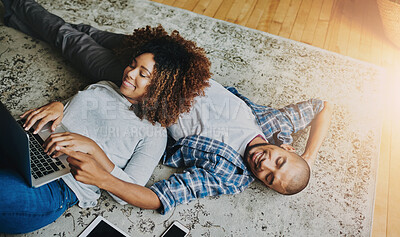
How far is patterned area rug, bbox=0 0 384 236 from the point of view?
1440 millimetres

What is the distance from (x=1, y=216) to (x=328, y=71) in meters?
1.86

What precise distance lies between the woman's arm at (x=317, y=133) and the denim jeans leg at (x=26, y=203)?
3.61 feet

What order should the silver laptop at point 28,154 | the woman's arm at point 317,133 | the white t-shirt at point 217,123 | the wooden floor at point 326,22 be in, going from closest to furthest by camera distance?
the silver laptop at point 28,154 < the white t-shirt at point 217,123 < the woman's arm at point 317,133 < the wooden floor at point 326,22

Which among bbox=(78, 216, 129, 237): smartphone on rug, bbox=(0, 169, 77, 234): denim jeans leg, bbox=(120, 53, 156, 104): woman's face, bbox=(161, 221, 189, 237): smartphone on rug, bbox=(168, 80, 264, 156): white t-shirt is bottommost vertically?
bbox=(161, 221, 189, 237): smartphone on rug

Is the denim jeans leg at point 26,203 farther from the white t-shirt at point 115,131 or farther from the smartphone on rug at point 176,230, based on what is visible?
the smartphone on rug at point 176,230

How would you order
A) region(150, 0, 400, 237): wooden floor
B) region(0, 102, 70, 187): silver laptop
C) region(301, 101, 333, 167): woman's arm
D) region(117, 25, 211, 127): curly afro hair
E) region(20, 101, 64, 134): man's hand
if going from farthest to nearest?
region(150, 0, 400, 237): wooden floor
region(301, 101, 333, 167): woman's arm
region(117, 25, 211, 127): curly afro hair
region(20, 101, 64, 134): man's hand
region(0, 102, 70, 187): silver laptop

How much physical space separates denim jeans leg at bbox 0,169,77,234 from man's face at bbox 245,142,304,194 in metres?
0.76

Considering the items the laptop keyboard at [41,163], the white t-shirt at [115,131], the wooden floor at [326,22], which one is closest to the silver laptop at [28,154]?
the laptop keyboard at [41,163]

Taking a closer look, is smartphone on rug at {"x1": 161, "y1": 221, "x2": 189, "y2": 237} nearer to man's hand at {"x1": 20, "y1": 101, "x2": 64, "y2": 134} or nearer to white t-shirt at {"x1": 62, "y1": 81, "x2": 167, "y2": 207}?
white t-shirt at {"x1": 62, "y1": 81, "x2": 167, "y2": 207}

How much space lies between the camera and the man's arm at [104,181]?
113cm

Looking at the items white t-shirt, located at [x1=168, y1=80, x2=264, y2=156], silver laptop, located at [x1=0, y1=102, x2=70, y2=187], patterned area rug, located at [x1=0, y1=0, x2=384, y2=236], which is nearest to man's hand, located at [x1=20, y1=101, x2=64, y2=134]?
silver laptop, located at [x1=0, y1=102, x2=70, y2=187]

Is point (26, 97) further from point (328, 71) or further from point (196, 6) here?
point (328, 71)

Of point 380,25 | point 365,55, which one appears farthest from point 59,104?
point 380,25

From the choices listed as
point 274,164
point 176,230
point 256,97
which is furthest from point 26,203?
point 256,97
